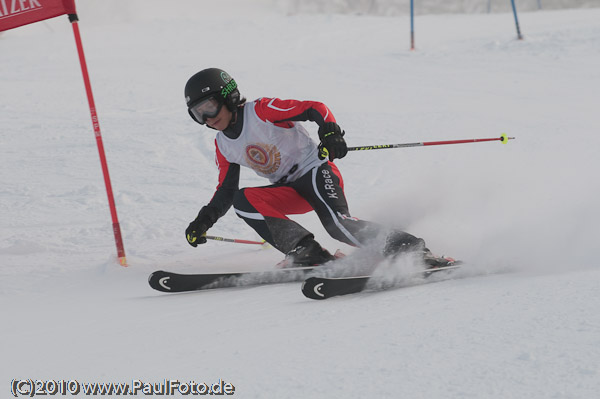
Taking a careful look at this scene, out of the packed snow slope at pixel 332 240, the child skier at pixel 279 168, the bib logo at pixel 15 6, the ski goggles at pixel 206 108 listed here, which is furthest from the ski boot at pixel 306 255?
the bib logo at pixel 15 6

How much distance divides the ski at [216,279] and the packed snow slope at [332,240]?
8 cm

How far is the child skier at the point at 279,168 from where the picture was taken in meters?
3.39

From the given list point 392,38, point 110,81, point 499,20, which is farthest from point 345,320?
point 499,20

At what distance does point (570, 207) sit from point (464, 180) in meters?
1.30

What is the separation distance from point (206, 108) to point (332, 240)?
143cm

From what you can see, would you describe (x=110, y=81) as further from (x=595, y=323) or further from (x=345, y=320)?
(x=595, y=323)

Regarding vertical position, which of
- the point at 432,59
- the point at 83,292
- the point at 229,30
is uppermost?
the point at 229,30

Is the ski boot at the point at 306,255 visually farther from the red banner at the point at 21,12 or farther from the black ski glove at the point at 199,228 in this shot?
the red banner at the point at 21,12

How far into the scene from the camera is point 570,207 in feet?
12.0

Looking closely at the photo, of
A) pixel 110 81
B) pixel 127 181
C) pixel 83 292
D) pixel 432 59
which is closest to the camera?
pixel 83 292

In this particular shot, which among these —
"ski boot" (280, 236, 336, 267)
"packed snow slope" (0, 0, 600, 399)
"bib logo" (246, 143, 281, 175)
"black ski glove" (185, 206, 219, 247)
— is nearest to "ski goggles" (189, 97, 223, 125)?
"bib logo" (246, 143, 281, 175)

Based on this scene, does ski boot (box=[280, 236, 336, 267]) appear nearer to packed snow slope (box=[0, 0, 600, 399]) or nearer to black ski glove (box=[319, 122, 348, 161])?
packed snow slope (box=[0, 0, 600, 399])

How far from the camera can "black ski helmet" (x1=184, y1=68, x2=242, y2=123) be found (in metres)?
3.42

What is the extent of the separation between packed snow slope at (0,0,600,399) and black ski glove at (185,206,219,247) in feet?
1.22
